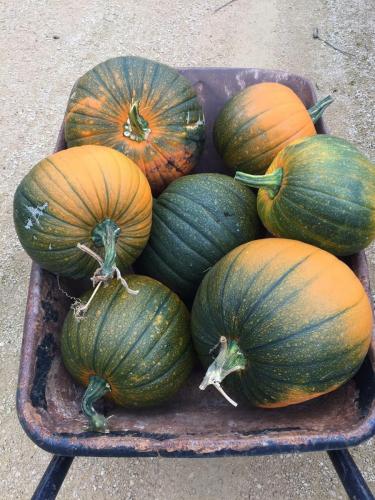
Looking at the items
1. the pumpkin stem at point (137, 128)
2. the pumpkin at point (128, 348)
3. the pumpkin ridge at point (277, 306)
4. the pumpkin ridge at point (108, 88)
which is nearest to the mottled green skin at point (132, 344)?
the pumpkin at point (128, 348)

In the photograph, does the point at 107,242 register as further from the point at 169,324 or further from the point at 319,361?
the point at 319,361

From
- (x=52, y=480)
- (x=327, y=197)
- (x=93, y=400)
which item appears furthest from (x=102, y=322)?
(x=327, y=197)

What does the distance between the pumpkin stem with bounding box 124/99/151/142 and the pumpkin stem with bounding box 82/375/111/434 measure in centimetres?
90

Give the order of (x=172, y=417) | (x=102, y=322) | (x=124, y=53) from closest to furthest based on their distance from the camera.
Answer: (x=102, y=322) < (x=172, y=417) < (x=124, y=53)

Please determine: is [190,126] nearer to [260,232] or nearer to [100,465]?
[260,232]

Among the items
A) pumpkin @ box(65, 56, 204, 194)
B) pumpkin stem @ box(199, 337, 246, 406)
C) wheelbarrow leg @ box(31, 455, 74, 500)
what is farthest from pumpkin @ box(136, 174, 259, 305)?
wheelbarrow leg @ box(31, 455, 74, 500)

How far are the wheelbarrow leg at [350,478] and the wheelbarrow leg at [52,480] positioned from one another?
0.84 metres

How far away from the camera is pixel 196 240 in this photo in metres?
1.88

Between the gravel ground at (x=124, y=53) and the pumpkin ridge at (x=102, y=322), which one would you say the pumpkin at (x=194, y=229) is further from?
the gravel ground at (x=124, y=53)

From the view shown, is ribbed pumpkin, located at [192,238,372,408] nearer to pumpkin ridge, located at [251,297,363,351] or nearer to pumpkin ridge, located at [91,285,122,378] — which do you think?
pumpkin ridge, located at [251,297,363,351]

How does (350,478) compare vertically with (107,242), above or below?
below

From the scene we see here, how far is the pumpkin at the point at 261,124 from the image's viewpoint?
2057 millimetres

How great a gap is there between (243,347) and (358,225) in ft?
1.86

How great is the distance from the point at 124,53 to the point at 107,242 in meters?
3.03
